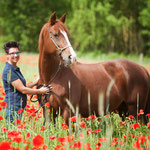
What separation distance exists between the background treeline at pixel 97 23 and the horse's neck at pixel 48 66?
22.5m

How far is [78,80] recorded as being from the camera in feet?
10.8

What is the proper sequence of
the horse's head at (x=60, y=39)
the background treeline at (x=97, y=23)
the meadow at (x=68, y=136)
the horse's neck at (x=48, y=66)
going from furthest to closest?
the background treeline at (x=97, y=23) → the horse's neck at (x=48, y=66) → the horse's head at (x=60, y=39) → the meadow at (x=68, y=136)

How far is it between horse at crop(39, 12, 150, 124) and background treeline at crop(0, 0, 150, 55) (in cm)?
2175

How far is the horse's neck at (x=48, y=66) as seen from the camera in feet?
10.4

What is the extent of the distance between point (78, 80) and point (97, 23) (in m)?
25.0

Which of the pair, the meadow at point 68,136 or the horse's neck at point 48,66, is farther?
the horse's neck at point 48,66

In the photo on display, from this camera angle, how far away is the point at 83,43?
28.0m

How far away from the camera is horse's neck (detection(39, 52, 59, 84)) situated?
10.4 ft

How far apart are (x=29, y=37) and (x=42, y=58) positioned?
28043 millimetres

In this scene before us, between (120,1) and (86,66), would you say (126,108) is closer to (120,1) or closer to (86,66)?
(86,66)

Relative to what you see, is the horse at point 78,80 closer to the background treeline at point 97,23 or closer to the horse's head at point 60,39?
the horse's head at point 60,39

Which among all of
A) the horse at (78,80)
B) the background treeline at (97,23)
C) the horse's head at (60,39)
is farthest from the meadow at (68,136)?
the background treeline at (97,23)

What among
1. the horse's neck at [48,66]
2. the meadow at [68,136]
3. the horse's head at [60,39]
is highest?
the horse's head at [60,39]

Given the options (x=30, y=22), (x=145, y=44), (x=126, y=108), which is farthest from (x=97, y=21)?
(x=126, y=108)
